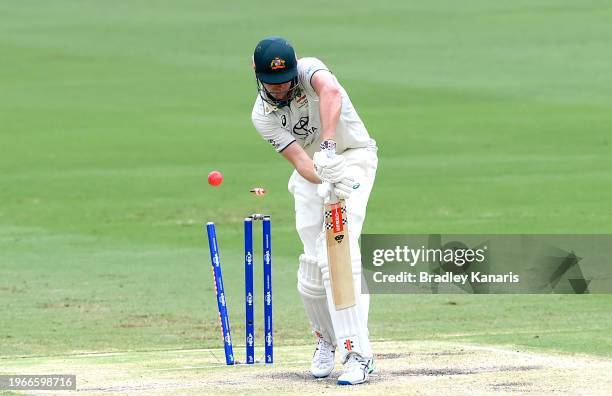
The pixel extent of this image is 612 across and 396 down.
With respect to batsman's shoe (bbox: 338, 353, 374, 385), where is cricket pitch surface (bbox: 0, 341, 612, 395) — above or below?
below

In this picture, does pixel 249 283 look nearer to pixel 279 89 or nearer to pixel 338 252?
pixel 338 252

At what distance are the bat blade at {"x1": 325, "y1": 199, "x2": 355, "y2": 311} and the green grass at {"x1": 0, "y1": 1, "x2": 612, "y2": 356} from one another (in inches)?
66.2

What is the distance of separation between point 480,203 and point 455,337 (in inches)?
336

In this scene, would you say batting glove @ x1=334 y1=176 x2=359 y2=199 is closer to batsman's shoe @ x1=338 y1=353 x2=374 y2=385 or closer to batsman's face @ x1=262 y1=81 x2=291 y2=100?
batsman's face @ x1=262 y1=81 x2=291 y2=100

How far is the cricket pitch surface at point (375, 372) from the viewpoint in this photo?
716 centimetres

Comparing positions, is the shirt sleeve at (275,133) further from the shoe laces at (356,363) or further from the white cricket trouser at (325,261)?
the shoe laces at (356,363)

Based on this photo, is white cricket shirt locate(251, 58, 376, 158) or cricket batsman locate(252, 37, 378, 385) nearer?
cricket batsman locate(252, 37, 378, 385)

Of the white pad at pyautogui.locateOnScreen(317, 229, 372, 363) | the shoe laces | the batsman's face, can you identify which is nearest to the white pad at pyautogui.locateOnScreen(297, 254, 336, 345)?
the white pad at pyautogui.locateOnScreen(317, 229, 372, 363)

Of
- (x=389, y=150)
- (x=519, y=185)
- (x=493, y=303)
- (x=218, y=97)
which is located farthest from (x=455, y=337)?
(x=218, y=97)

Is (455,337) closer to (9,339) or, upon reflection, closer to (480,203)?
(9,339)

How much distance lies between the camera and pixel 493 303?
39.8 ft

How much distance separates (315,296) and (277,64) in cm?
123

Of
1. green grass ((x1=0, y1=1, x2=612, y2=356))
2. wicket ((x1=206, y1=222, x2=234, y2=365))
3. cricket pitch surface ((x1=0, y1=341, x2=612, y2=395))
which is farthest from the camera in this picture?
green grass ((x1=0, y1=1, x2=612, y2=356))

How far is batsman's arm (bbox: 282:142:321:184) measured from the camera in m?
7.49
